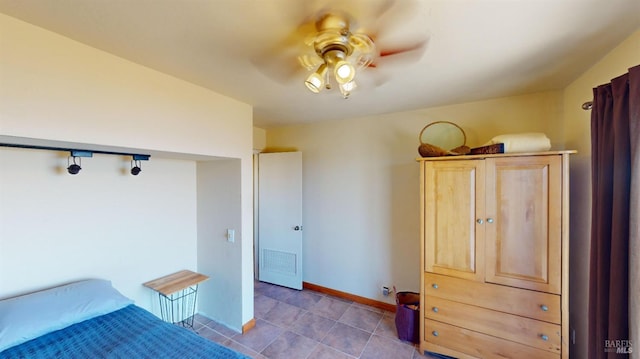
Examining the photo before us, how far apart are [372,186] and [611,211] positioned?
1988 millimetres

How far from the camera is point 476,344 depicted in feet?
Answer: 6.60

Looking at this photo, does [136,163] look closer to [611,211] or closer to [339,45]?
[339,45]

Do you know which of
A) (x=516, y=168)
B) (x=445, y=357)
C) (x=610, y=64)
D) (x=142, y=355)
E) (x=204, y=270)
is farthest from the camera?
(x=204, y=270)

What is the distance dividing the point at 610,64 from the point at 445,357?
7.91ft

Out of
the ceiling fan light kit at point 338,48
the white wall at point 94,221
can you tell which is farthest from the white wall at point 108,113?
the ceiling fan light kit at point 338,48

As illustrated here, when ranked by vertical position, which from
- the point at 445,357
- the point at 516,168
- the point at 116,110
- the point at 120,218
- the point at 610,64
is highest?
the point at 610,64

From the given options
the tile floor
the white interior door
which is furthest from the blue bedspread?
the white interior door

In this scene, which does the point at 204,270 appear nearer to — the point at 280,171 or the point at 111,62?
the point at 280,171

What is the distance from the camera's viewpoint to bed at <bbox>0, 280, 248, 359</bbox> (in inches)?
54.4

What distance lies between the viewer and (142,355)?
4.52 feet

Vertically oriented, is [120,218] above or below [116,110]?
below

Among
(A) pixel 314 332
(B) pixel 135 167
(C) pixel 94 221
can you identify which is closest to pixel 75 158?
(B) pixel 135 167

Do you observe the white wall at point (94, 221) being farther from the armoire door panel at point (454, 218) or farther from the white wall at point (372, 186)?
the armoire door panel at point (454, 218)

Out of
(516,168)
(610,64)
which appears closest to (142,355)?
(516,168)
